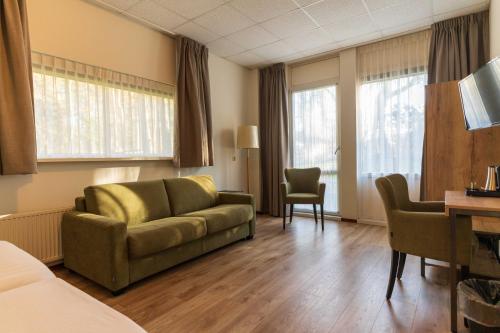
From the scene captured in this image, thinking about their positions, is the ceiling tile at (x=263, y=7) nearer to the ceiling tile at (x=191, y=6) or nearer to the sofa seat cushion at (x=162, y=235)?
the ceiling tile at (x=191, y=6)

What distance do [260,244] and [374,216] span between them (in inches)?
78.4

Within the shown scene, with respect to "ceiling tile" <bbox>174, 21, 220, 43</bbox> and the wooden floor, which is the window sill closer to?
the wooden floor

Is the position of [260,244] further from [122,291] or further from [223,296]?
[122,291]

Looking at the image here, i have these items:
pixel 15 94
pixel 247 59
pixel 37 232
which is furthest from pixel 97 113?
pixel 247 59

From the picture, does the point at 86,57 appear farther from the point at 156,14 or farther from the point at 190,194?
the point at 190,194

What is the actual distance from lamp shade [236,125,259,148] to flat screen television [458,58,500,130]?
9.24ft

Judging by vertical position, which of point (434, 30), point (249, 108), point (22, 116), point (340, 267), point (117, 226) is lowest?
point (340, 267)

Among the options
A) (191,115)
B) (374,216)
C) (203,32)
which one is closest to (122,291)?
(191,115)

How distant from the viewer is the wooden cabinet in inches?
102

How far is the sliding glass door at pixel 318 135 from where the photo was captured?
4562 millimetres

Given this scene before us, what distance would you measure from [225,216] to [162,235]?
85 centimetres

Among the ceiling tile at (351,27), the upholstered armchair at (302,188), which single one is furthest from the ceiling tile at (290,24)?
the upholstered armchair at (302,188)

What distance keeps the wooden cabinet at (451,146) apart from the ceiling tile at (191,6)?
8.28ft

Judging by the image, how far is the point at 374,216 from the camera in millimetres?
4211
